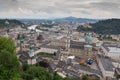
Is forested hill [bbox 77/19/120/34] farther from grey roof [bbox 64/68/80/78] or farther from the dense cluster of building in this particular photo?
grey roof [bbox 64/68/80/78]

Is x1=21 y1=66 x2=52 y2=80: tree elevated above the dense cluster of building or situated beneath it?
elevated above

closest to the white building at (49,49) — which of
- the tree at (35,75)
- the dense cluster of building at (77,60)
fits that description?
the dense cluster of building at (77,60)

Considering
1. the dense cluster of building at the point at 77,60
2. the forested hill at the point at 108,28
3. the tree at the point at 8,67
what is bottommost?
the dense cluster of building at the point at 77,60

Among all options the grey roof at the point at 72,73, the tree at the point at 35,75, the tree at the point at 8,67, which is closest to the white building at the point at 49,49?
the grey roof at the point at 72,73

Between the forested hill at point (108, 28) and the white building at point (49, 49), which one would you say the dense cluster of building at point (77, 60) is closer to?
the white building at point (49, 49)

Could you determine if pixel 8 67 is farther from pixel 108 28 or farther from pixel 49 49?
pixel 108 28

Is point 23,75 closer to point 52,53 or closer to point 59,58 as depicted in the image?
point 59,58

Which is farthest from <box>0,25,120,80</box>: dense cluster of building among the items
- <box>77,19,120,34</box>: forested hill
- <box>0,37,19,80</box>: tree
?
<box>77,19,120,34</box>: forested hill

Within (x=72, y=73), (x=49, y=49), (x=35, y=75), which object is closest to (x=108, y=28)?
(x=49, y=49)

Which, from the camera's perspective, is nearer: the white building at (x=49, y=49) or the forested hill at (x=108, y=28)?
the white building at (x=49, y=49)

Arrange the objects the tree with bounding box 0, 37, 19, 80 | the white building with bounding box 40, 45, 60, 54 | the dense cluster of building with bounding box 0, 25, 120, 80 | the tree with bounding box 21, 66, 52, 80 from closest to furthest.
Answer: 1. the tree with bounding box 0, 37, 19, 80
2. the tree with bounding box 21, 66, 52, 80
3. the dense cluster of building with bounding box 0, 25, 120, 80
4. the white building with bounding box 40, 45, 60, 54

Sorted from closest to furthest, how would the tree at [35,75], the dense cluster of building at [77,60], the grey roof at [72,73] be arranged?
the tree at [35,75] < the grey roof at [72,73] < the dense cluster of building at [77,60]

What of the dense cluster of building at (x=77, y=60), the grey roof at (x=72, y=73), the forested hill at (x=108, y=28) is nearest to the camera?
the grey roof at (x=72, y=73)

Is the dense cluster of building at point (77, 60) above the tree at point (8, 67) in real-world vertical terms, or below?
below
